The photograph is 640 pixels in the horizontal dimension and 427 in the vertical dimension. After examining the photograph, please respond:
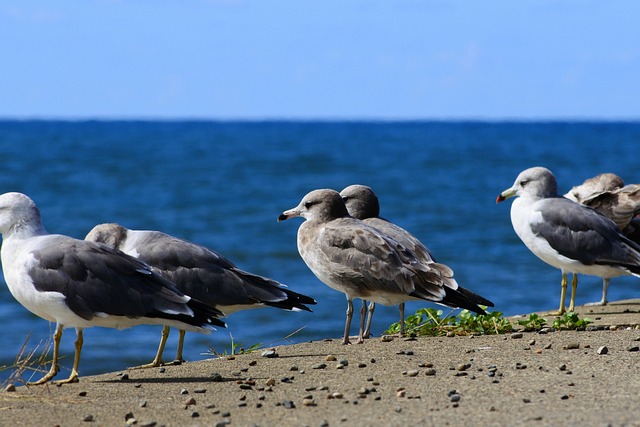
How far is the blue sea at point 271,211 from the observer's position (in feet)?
44.2

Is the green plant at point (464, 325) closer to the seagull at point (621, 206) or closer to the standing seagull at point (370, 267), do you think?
the standing seagull at point (370, 267)

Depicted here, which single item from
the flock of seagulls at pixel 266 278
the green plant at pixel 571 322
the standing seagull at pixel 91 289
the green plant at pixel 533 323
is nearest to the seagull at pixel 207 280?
the flock of seagulls at pixel 266 278

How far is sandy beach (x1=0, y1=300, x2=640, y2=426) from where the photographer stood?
5398mm

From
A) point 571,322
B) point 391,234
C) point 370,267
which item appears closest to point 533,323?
point 571,322

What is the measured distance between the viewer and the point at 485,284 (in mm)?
17344

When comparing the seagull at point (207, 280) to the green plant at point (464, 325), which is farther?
the green plant at point (464, 325)

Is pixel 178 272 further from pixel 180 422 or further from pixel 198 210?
pixel 198 210

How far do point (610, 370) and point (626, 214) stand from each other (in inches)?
163

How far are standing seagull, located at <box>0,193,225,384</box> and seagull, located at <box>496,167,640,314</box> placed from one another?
387 cm

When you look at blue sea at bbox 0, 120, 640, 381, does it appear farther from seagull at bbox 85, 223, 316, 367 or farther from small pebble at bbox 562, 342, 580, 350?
small pebble at bbox 562, 342, 580, 350

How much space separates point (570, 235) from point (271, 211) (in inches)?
801

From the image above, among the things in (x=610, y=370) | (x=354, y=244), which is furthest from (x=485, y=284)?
(x=610, y=370)

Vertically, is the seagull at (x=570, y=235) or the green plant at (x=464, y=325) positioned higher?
the seagull at (x=570, y=235)

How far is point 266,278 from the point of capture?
7.77 meters
